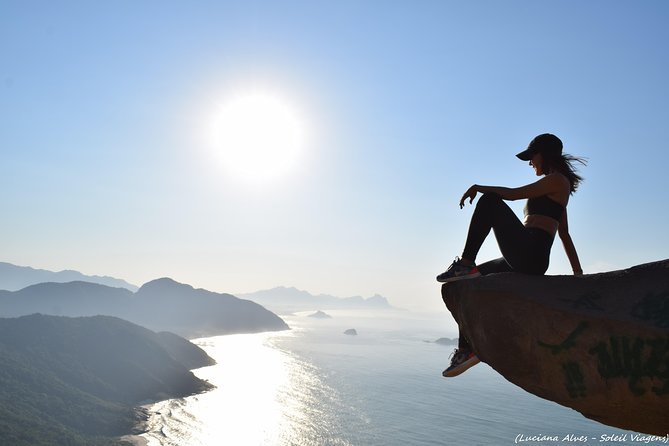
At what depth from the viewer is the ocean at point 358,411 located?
58.7 m

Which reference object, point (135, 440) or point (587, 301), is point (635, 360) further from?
point (135, 440)

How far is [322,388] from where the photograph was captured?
89688 mm

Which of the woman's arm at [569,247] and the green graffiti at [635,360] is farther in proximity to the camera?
the woman's arm at [569,247]

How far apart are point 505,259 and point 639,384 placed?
86.3 inches

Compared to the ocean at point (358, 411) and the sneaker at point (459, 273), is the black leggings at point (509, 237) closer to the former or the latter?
the sneaker at point (459, 273)

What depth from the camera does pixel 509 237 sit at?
5.49 meters

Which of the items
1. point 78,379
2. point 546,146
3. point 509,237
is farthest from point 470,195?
point 78,379

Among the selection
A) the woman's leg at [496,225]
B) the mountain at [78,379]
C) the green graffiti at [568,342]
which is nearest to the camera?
the green graffiti at [568,342]

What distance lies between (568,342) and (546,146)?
2928 millimetres

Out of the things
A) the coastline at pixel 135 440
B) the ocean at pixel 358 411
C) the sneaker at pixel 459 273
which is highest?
the sneaker at pixel 459 273

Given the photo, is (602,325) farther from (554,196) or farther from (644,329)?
(554,196)

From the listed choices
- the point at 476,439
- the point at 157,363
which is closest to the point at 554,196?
the point at 476,439

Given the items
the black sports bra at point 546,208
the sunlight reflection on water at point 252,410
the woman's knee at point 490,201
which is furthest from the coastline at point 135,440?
the black sports bra at point 546,208

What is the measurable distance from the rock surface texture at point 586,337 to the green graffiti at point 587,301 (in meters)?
0.01
